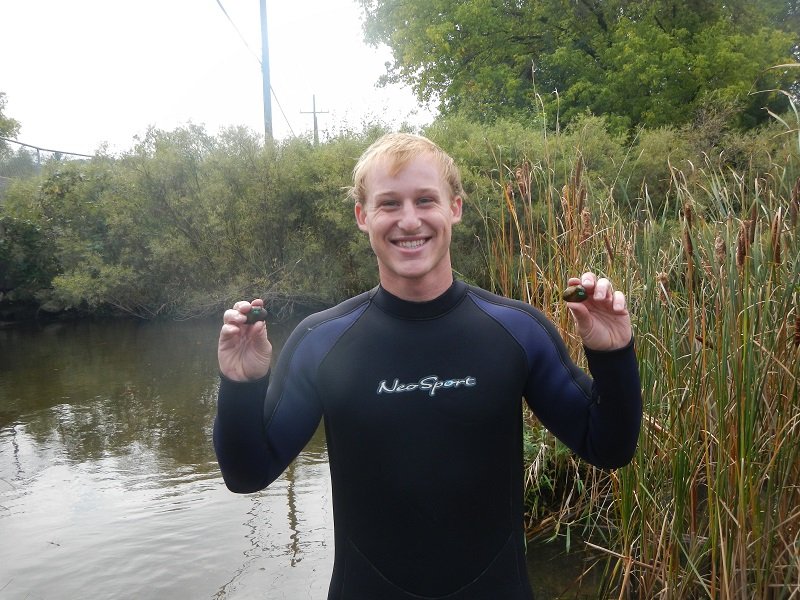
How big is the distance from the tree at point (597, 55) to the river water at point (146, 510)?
10.2 meters

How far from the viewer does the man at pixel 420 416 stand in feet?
5.62

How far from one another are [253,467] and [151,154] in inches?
568

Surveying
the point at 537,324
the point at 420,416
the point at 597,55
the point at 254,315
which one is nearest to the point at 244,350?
the point at 254,315

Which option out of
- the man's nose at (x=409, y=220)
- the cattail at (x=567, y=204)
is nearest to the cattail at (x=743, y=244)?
the man's nose at (x=409, y=220)

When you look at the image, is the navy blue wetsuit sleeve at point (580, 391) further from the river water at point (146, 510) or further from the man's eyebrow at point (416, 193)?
the river water at point (146, 510)

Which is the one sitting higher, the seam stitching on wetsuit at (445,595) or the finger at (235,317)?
the finger at (235,317)

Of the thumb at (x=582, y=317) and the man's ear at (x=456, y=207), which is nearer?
the thumb at (x=582, y=317)

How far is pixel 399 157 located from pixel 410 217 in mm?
154

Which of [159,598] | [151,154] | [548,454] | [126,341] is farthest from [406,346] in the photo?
[151,154]

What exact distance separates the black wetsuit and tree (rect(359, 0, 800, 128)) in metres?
14.0

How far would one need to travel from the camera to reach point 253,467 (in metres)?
1.67

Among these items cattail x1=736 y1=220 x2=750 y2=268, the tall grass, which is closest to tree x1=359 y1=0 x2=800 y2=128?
the tall grass

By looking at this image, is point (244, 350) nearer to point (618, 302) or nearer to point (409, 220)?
point (409, 220)

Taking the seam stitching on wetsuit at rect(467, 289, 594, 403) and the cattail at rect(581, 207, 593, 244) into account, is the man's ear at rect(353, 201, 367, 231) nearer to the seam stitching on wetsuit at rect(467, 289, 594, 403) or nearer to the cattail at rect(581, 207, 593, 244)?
the seam stitching on wetsuit at rect(467, 289, 594, 403)
